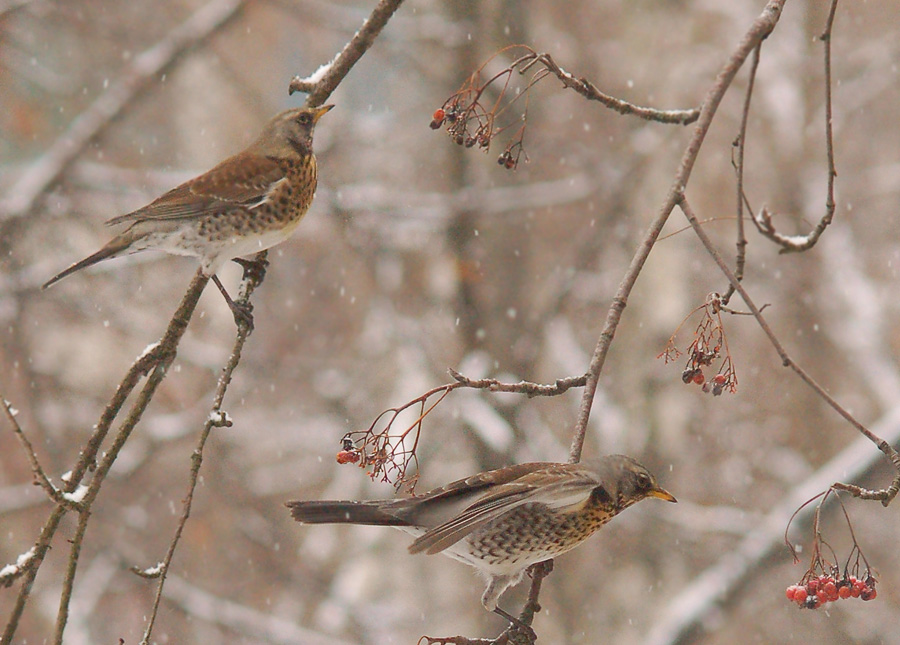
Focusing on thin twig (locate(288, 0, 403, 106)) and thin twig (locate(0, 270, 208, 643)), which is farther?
thin twig (locate(288, 0, 403, 106))

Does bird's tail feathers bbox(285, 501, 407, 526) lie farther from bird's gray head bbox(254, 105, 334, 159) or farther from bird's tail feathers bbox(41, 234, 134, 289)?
bird's gray head bbox(254, 105, 334, 159)

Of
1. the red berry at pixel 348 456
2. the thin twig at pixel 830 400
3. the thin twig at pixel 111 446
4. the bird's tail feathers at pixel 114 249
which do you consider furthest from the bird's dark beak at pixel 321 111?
the thin twig at pixel 830 400

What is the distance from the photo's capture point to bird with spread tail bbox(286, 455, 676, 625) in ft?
8.82

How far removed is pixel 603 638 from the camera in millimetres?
11258

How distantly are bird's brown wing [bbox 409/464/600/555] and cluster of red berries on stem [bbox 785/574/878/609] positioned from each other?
66 cm

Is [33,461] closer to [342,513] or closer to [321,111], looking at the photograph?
[342,513]

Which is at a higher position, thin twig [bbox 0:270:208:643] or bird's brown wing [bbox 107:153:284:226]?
bird's brown wing [bbox 107:153:284:226]

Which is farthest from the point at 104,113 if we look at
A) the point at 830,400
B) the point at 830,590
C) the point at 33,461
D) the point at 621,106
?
the point at 830,400

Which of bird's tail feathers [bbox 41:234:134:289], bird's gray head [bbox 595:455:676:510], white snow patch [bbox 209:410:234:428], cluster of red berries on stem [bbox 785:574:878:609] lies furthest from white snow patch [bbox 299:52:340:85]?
cluster of red berries on stem [bbox 785:574:878:609]

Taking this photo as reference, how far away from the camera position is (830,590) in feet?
7.88

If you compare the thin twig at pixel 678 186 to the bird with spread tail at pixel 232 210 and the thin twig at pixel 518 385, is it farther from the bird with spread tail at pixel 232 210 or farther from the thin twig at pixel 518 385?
the bird with spread tail at pixel 232 210

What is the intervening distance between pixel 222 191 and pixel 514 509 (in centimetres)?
161

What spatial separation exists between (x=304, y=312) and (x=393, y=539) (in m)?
3.50

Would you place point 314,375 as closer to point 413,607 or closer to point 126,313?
point 126,313
